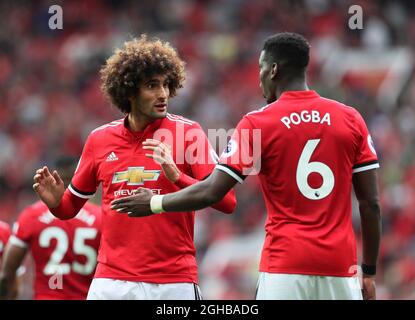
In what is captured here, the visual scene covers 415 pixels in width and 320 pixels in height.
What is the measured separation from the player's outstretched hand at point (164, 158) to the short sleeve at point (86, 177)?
544 mm

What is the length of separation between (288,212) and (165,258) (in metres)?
0.94

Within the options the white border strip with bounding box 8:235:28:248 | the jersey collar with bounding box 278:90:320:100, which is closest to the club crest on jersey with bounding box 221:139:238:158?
the jersey collar with bounding box 278:90:320:100

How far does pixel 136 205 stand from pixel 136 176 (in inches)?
20.9

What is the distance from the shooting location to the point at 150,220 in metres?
5.93

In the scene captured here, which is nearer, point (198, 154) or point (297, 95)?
point (297, 95)

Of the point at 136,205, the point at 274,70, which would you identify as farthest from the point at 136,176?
the point at 274,70

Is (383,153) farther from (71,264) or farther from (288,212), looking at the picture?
(288,212)

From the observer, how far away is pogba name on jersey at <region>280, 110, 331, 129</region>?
537cm

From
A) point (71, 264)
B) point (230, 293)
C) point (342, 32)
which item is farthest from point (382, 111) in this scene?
point (71, 264)

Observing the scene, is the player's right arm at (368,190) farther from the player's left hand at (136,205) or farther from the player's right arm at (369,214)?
the player's left hand at (136,205)

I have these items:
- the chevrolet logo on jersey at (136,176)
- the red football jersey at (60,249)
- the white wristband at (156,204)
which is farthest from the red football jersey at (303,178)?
the red football jersey at (60,249)

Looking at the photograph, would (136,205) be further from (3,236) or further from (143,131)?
(3,236)

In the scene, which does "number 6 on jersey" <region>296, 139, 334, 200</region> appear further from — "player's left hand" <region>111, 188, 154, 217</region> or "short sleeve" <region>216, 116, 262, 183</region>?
"player's left hand" <region>111, 188, 154, 217</region>

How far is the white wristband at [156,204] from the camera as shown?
17.9 feet
